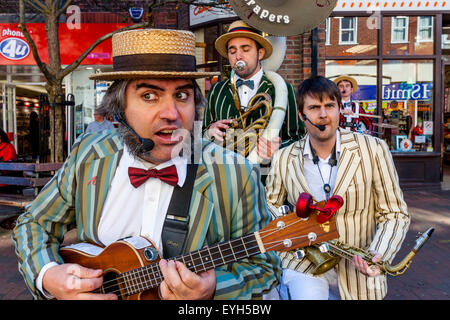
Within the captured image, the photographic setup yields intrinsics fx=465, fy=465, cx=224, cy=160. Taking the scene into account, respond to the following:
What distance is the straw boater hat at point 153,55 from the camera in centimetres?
186

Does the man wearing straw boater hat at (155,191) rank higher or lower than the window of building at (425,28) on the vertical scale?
lower

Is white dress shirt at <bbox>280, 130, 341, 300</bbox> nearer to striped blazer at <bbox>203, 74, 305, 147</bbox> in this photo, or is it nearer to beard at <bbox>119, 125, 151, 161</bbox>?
striped blazer at <bbox>203, 74, 305, 147</bbox>

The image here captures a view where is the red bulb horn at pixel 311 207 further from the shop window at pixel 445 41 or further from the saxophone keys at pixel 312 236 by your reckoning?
the shop window at pixel 445 41

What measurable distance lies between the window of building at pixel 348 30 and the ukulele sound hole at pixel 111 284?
343 inches

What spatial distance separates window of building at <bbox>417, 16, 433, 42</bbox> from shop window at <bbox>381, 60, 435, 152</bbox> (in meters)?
0.49

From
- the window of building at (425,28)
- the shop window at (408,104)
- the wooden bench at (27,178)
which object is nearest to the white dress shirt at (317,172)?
the wooden bench at (27,178)

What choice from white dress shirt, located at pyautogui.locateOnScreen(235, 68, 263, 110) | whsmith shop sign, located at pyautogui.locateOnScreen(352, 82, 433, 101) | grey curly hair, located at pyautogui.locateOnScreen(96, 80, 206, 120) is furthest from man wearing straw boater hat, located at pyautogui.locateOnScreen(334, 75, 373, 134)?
grey curly hair, located at pyautogui.locateOnScreen(96, 80, 206, 120)

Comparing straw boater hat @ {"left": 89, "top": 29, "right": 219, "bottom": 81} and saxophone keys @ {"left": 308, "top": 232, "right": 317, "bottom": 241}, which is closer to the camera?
saxophone keys @ {"left": 308, "top": 232, "right": 317, "bottom": 241}

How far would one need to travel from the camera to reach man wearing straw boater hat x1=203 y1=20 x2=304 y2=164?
3561 millimetres

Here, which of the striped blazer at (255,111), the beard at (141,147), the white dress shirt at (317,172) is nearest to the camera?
the beard at (141,147)

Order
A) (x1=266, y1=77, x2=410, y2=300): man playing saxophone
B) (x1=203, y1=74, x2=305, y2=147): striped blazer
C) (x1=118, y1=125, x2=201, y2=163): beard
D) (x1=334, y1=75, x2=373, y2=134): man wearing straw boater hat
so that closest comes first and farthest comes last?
1. (x1=118, y1=125, x2=201, y2=163): beard
2. (x1=266, y1=77, x2=410, y2=300): man playing saxophone
3. (x1=203, y1=74, x2=305, y2=147): striped blazer
4. (x1=334, y1=75, x2=373, y2=134): man wearing straw boater hat

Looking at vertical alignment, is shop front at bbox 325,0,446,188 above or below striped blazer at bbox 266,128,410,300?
above

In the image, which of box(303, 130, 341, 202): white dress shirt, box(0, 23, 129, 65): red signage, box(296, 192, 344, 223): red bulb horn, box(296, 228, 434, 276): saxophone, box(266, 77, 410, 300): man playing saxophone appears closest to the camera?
box(296, 192, 344, 223): red bulb horn
